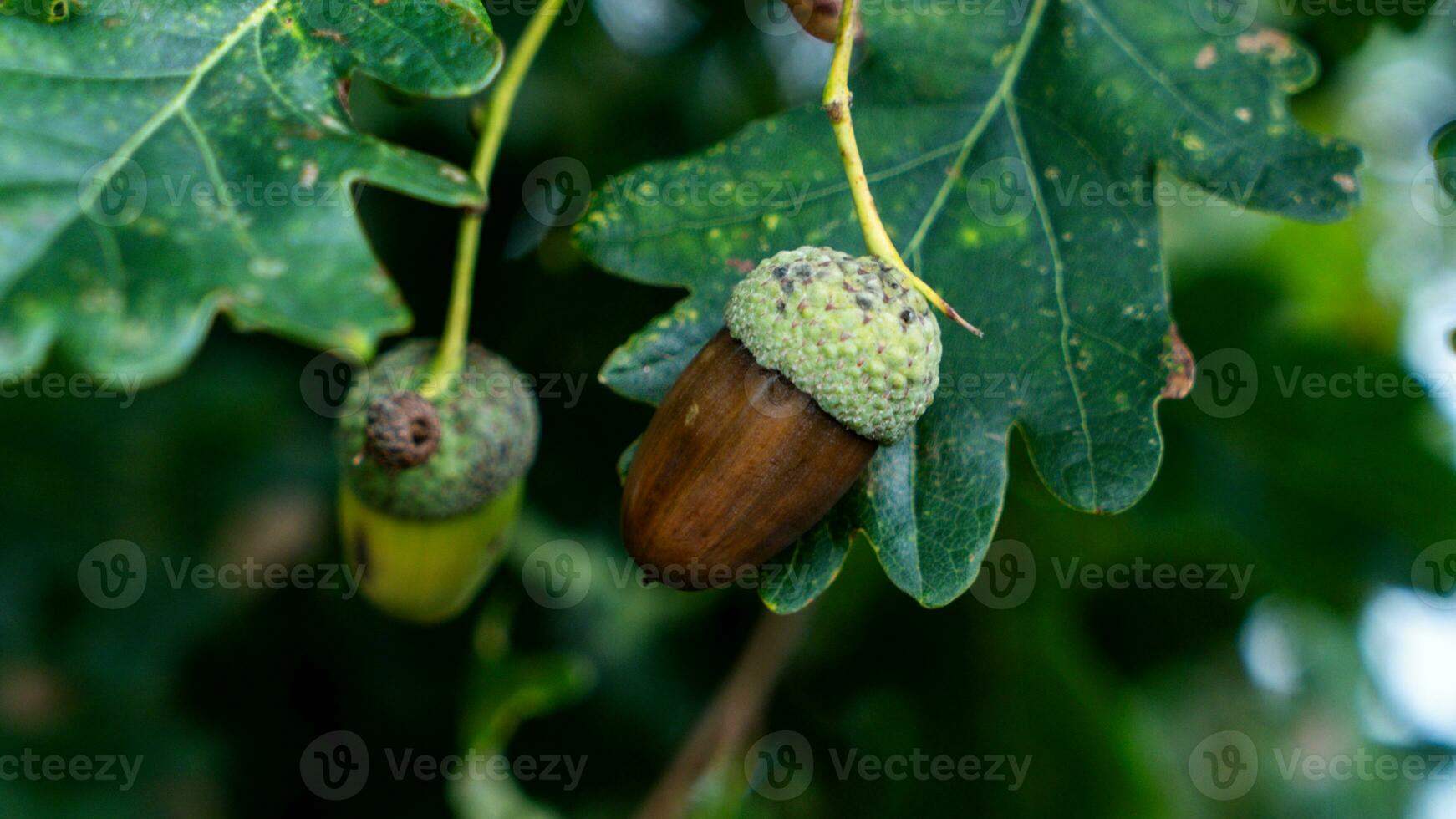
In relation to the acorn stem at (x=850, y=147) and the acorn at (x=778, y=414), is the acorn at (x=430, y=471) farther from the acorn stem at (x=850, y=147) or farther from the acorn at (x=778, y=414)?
the acorn stem at (x=850, y=147)

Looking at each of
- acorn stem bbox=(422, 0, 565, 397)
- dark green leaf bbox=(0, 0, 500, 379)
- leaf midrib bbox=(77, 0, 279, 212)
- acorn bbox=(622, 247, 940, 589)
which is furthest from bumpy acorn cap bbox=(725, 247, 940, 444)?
leaf midrib bbox=(77, 0, 279, 212)

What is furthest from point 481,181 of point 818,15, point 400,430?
point 818,15

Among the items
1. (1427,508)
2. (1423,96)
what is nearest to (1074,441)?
(1427,508)

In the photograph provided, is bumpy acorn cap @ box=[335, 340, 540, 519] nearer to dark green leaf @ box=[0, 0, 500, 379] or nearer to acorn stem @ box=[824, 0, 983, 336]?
dark green leaf @ box=[0, 0, 500, 379]

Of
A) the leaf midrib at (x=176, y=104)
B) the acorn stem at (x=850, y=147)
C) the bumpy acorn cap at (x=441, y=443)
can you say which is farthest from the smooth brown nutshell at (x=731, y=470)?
the leaf midrib at (x=176, y=104)

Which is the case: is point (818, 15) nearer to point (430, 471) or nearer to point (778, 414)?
point (778, 414)
